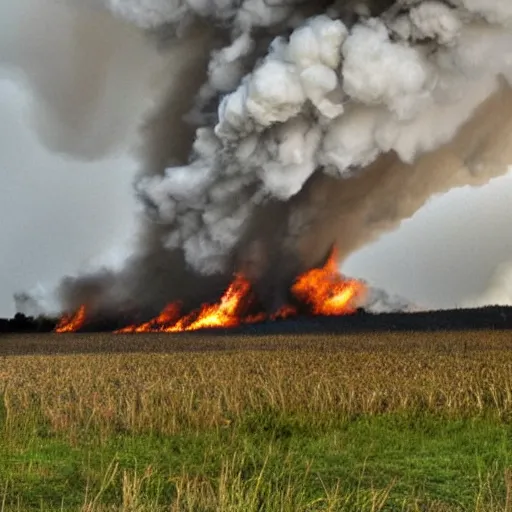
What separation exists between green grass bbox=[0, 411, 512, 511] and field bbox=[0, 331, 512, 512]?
0.04m

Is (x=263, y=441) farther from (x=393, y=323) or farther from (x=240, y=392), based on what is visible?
(x=393, y=323)

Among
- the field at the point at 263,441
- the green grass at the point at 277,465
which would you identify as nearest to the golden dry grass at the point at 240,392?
the field at the point at 263,441

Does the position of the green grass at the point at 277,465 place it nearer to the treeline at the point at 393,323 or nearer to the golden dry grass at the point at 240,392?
the golden dry grass at the point at 240,392

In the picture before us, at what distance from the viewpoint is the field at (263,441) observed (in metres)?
9.99

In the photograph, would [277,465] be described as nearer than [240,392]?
Yes

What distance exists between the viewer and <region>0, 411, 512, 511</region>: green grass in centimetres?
983

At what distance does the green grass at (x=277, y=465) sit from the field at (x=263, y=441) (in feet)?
0.12

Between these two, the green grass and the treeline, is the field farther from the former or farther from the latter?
the treeline

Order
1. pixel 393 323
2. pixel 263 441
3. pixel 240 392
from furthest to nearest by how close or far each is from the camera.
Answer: pixel 393 323, pixel 240 392, pixel 263 441

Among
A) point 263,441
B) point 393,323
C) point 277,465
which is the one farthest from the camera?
point 393,323

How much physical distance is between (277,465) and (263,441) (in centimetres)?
212

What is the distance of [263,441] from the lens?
14.1 metres

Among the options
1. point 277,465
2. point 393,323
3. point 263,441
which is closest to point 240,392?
point 263,441

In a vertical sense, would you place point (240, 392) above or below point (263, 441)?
above
